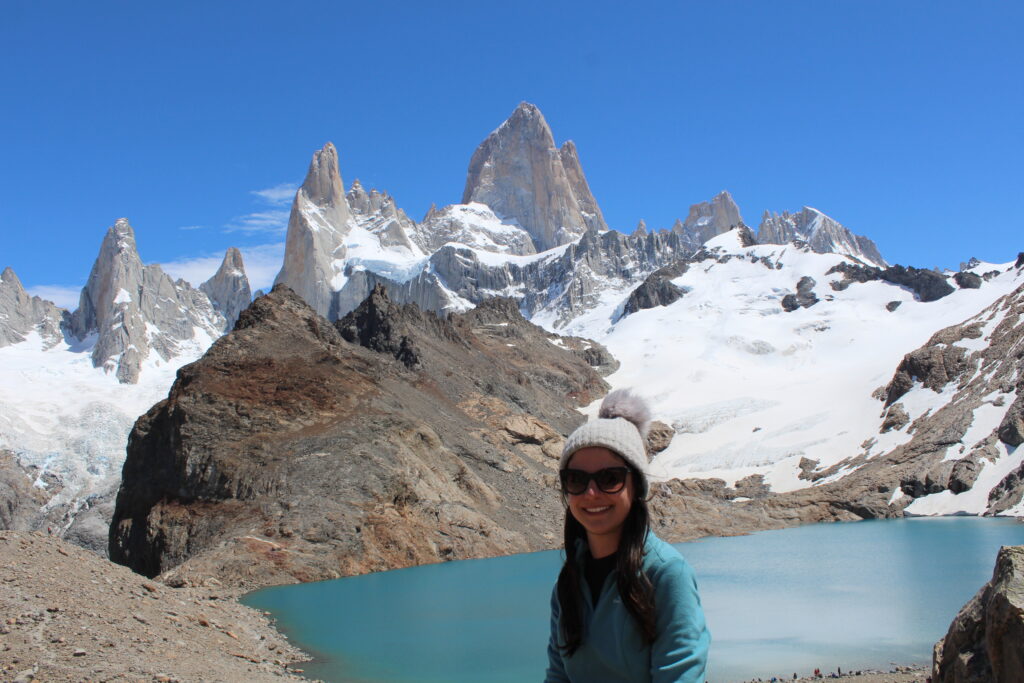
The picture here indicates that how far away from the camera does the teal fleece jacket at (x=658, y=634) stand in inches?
148

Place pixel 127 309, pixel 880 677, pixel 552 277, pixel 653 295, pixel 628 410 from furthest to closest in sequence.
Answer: pixel 552 277, pixel 127 309, pixel 653 295, pixel 880 677, pixel 628 410

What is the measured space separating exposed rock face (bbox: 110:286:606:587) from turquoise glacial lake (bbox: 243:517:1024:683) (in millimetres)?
2263

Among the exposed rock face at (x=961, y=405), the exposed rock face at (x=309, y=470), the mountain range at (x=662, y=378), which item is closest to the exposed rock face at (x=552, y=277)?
the mountain range at (x=662, y=378)

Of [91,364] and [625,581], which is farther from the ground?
[91,364]

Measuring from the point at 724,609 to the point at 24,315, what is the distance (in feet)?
614

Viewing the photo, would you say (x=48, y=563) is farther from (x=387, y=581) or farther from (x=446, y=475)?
(x=446, y=475)

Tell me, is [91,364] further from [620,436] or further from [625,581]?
[625,581]

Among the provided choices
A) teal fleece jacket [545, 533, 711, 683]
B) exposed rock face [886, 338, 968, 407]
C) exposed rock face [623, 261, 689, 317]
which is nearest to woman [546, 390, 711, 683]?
teal fleece jacket [545, 533, 711, 683]

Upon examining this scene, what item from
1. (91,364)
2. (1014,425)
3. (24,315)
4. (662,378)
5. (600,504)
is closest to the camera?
(600,504)

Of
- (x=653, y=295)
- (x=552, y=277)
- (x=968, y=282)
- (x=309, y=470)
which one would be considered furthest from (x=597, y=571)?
(x=552, y=277)

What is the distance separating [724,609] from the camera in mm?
26797

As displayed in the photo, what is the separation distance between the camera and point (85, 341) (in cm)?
17925

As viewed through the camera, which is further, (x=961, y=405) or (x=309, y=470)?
(x=961, y=405)

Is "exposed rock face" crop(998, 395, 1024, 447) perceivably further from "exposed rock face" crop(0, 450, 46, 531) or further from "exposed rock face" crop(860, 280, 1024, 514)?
"exposed rock face" crop(0, 450, 46, 531)
